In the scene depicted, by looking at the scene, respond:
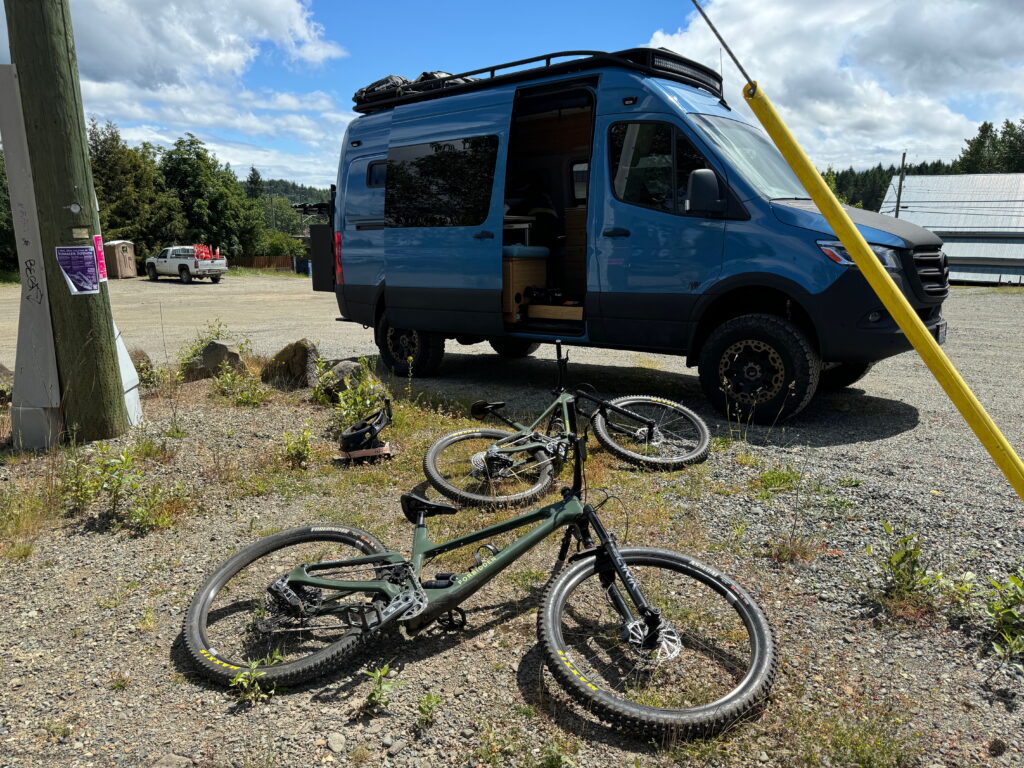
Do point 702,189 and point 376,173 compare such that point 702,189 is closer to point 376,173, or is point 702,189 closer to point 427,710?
point 376,173

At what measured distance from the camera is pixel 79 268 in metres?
5.25

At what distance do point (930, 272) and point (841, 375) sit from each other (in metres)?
1.71

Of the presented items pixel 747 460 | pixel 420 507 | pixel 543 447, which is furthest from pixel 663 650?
pixel 747 460

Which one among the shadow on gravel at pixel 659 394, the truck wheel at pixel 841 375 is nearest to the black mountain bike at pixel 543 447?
the shadow on gravel at pixel 659 394

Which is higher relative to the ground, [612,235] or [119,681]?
[612,235]

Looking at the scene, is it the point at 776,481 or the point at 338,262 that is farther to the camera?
the point at 338,262

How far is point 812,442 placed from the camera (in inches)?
215

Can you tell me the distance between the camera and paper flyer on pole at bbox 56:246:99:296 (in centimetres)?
520

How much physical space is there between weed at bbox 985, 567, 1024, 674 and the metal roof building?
43374mm

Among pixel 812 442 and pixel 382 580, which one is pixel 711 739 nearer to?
pixel 382 580

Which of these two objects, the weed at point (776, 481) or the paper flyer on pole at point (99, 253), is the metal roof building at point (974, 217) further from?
the paper flyer on pole at point (99, 253)

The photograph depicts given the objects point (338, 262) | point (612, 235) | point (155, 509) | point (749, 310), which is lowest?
point (155, 509)

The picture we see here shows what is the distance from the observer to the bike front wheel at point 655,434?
4.95 m

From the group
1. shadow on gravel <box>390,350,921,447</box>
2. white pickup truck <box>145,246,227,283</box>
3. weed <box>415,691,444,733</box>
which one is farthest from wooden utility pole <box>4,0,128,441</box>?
white pickup truck <box>145,246,227,283</box>
